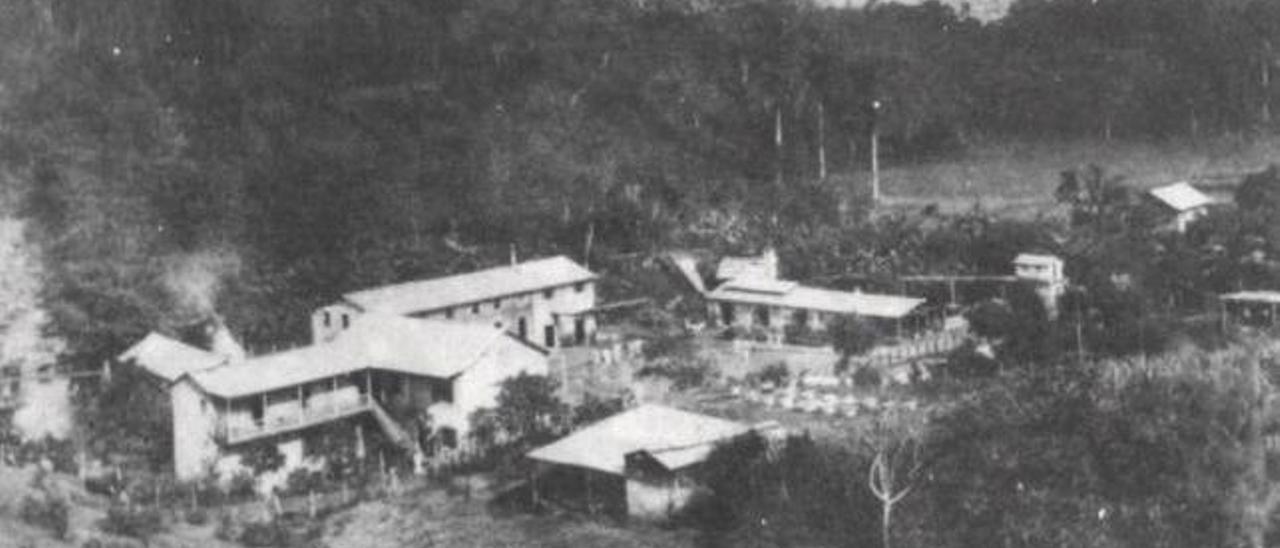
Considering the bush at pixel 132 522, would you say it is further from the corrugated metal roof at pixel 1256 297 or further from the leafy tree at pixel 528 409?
the corrugated metal roof at pixel 1256 297

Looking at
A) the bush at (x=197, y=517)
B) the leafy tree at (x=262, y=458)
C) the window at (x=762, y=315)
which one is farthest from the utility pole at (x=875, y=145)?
the bush at (x=197, y=517)

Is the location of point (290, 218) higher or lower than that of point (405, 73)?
lower

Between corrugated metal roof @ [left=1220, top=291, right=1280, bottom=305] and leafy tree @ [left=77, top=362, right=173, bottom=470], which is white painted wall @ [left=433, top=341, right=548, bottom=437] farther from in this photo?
corrugated metal roof @ [left=1220, top=291, right=1280, bottom=305]

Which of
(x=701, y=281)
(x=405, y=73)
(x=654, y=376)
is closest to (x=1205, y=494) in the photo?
(x=654, y=376)

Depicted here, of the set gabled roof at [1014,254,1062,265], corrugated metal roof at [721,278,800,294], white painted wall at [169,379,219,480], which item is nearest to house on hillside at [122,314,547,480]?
white painted wall at [169,379,219,480]

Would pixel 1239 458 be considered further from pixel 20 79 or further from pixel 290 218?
pixel 20 79

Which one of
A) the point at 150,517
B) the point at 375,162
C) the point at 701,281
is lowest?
the point at 150,517
